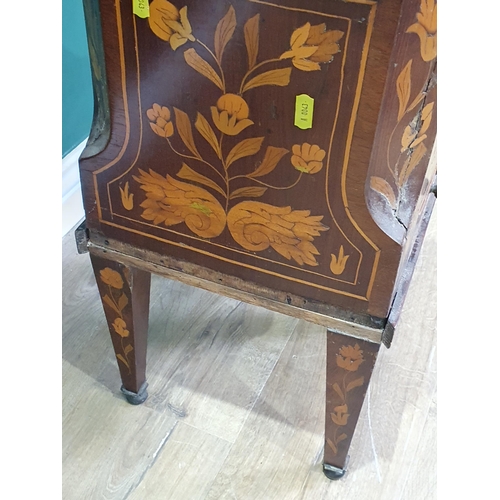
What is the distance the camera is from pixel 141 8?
66 cm

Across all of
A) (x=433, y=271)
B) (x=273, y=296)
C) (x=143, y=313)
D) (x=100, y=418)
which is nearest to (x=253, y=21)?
(x=273, y=296)

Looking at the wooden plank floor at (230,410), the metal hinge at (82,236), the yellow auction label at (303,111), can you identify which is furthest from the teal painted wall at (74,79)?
the yellow auction label at (303,111)

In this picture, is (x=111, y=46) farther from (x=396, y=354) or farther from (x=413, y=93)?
(x=396, y=354)

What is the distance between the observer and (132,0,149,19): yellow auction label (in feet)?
2.14

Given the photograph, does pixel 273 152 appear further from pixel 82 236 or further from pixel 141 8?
pixel 82 236

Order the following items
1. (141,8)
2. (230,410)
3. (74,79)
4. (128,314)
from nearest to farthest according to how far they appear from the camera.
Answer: (141,8)
(128,314)
(230,410)
(74,79)

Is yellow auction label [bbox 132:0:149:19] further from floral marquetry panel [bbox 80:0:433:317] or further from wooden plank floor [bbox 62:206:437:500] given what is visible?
wooden plank floor [bbox 62:206:437:500]

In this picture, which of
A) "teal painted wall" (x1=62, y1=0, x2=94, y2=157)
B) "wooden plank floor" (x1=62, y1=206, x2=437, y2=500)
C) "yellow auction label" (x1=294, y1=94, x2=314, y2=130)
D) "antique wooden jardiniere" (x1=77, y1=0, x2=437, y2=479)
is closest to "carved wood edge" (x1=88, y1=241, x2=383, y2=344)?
"antique wooden jardiniere" (x1=77, y1=0, x2=437, y2=479)

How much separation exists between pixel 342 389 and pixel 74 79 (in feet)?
2.94

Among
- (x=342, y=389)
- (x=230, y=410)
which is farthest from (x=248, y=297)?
(x=230, y=410)

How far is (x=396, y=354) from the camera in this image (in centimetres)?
130

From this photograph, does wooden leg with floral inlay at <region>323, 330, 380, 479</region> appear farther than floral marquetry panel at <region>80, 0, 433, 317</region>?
Yes

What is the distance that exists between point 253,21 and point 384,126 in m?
0.18

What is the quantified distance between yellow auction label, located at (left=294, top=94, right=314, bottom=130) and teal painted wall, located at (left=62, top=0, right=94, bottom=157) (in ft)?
2.47
